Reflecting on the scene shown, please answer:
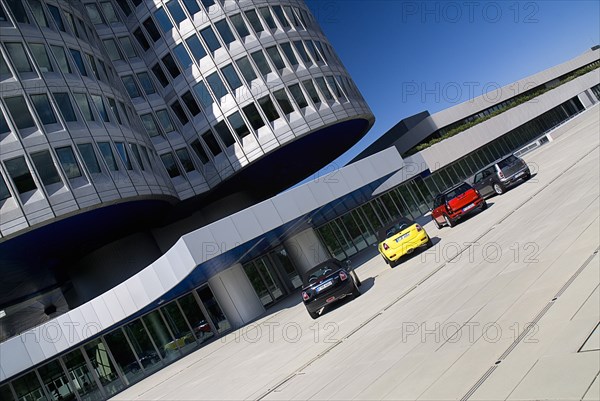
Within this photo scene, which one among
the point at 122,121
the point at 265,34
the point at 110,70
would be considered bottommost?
the point at 122,121

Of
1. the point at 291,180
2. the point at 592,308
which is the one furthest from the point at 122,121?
the point at 592,308

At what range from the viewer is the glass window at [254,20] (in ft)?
112

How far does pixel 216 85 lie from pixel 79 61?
8607 millimetres

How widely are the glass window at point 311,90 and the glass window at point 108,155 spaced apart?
13.9 m

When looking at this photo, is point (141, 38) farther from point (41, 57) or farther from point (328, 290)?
point (328, 290)

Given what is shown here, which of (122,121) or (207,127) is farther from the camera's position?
(207,127)

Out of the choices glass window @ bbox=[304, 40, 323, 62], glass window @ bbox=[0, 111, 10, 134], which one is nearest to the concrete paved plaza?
glass window @ bbox=[0, 111, 10, 134]

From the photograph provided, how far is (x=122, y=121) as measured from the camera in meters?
29.4

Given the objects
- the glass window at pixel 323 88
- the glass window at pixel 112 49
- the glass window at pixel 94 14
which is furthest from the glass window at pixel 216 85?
the glass window at pixel 94 14

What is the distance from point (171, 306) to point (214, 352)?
5.48 metres

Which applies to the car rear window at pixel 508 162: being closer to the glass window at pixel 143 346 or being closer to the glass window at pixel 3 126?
the glass window at pixel 143 346

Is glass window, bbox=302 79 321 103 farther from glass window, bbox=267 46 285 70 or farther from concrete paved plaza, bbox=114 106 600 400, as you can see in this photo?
concrete paved plaza, bbox=114 106 600 400

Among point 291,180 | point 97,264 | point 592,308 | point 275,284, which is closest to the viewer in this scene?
point 592,308

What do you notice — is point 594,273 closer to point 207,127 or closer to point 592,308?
point 592,308
